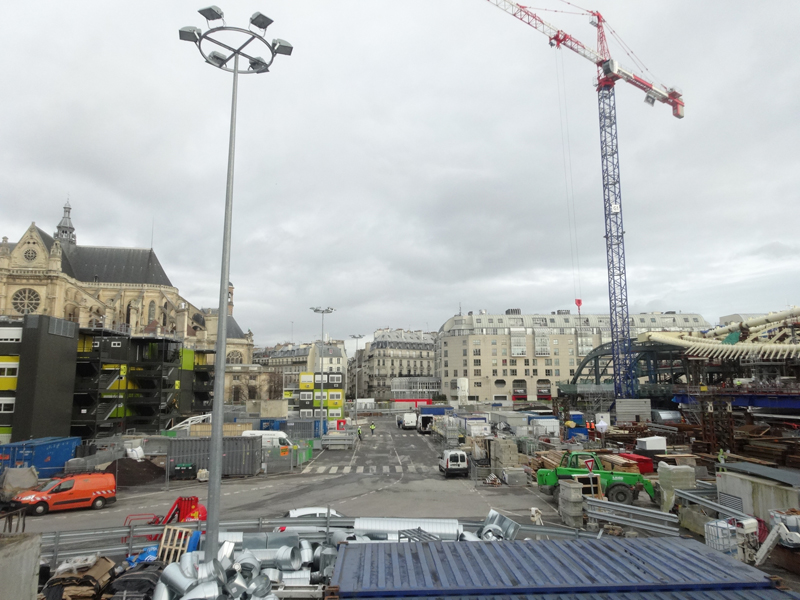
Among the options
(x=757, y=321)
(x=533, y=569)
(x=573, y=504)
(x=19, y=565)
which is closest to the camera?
(x=19, y=565)

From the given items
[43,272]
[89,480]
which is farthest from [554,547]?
[43,272]

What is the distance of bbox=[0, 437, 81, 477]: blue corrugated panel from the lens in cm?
2753

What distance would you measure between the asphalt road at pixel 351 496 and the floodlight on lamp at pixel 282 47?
16.4m

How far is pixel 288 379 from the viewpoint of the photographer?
401 ft

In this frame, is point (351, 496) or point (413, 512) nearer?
point (413, 512)

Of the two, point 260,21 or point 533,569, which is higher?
point 260,21

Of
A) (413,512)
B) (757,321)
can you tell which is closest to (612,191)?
(757,321)

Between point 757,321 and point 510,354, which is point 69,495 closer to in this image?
point 757,321

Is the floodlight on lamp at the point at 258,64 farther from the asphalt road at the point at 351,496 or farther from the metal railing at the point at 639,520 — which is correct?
the asphalt road at the point at 351,496

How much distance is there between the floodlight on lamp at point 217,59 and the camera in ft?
33.7

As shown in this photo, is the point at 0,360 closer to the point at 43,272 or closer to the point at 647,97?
the point at 43,272

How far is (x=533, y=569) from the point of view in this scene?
8016 millimetres

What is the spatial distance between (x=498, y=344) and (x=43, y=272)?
80020mm

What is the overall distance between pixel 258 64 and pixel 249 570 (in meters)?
10.2
